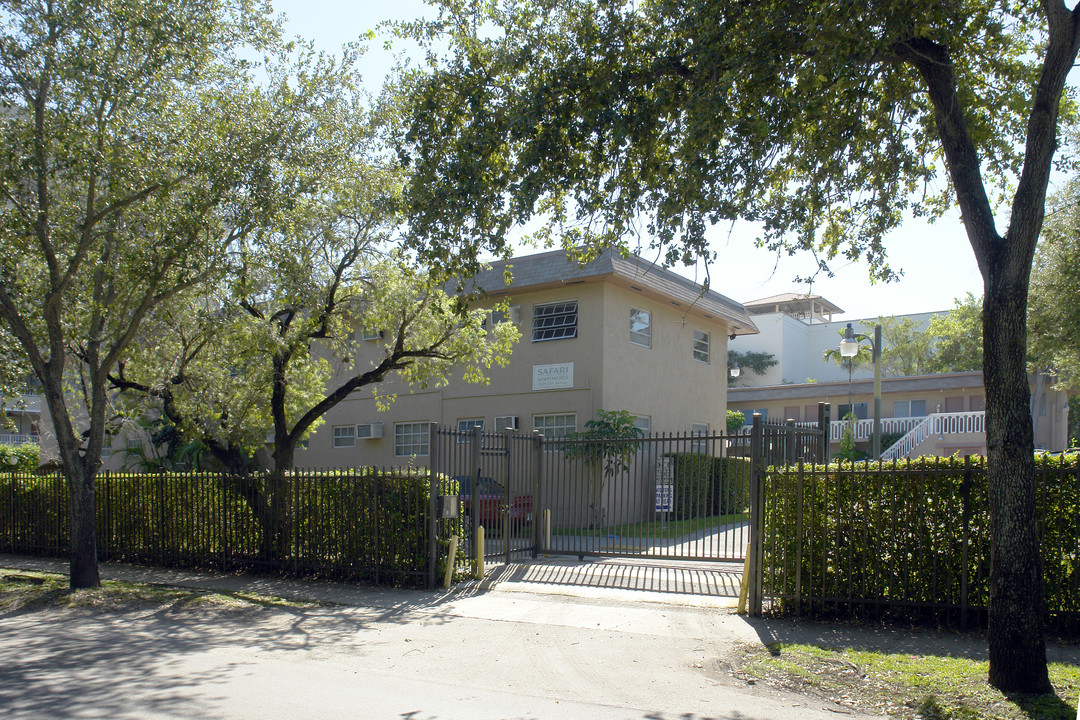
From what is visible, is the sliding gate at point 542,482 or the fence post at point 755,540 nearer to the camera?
the fence post at point 755,540

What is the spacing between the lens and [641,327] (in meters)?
22.3

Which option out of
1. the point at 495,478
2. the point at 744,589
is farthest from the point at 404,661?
the point at 495,478

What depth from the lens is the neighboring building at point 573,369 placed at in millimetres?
20625

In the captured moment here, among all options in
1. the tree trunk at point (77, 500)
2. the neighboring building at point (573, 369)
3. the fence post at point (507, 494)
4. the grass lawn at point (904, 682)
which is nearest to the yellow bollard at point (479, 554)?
the fence post at point (507, 494)

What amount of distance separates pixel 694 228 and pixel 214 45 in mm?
7773

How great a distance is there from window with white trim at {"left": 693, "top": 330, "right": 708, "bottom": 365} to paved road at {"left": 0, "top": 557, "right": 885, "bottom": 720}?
46.9 feet

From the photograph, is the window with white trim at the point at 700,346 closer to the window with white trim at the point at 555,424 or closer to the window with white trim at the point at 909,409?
the window with white trim at the point at 555,424

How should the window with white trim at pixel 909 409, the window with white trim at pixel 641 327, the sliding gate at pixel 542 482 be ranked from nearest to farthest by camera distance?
the sliding gate at pixel 542 482 → the window with white trim at pixel 641 327 → the window with white trim at pixel 909 409

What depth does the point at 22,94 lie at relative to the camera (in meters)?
11.4

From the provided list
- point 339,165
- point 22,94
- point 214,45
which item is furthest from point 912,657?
point 22,94

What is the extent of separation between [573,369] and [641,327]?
2607 millimetres

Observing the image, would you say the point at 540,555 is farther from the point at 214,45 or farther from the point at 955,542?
the point at 214,45

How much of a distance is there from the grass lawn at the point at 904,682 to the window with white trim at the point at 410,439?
16365 millimetres

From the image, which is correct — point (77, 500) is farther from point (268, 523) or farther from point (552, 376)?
point (552, 376)
